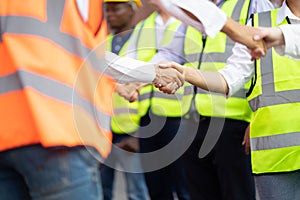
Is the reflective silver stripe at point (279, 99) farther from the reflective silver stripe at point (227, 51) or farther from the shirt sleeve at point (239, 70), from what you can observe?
the reflective silver stripe at point (227, 51)

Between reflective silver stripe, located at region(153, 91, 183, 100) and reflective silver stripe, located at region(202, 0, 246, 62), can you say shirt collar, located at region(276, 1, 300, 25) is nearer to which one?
reflective silver stripe, located at region(202, 0, 246, 62)

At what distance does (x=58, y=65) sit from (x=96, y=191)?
43 cm

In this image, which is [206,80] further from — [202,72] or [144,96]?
[144,96]

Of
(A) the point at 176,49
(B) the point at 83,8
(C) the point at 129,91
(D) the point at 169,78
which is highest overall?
(B) the point at 83,8

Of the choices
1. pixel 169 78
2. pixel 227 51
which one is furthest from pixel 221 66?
pixel 169 78

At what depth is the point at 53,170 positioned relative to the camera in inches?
87.8

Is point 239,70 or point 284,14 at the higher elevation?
point 284,14

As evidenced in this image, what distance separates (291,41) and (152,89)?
7.12 ft

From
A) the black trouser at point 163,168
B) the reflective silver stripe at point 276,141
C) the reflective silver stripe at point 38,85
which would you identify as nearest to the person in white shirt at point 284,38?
the reflective silver stripe at point 276,141

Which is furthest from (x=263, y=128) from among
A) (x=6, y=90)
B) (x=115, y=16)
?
(x=115, y=16)

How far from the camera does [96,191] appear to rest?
2328 mm

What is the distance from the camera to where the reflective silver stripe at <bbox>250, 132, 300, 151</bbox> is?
3102mm

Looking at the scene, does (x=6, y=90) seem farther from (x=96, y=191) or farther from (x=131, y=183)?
(x=131, y=183)

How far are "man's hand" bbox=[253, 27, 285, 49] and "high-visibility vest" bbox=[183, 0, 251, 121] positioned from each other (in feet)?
3.89
